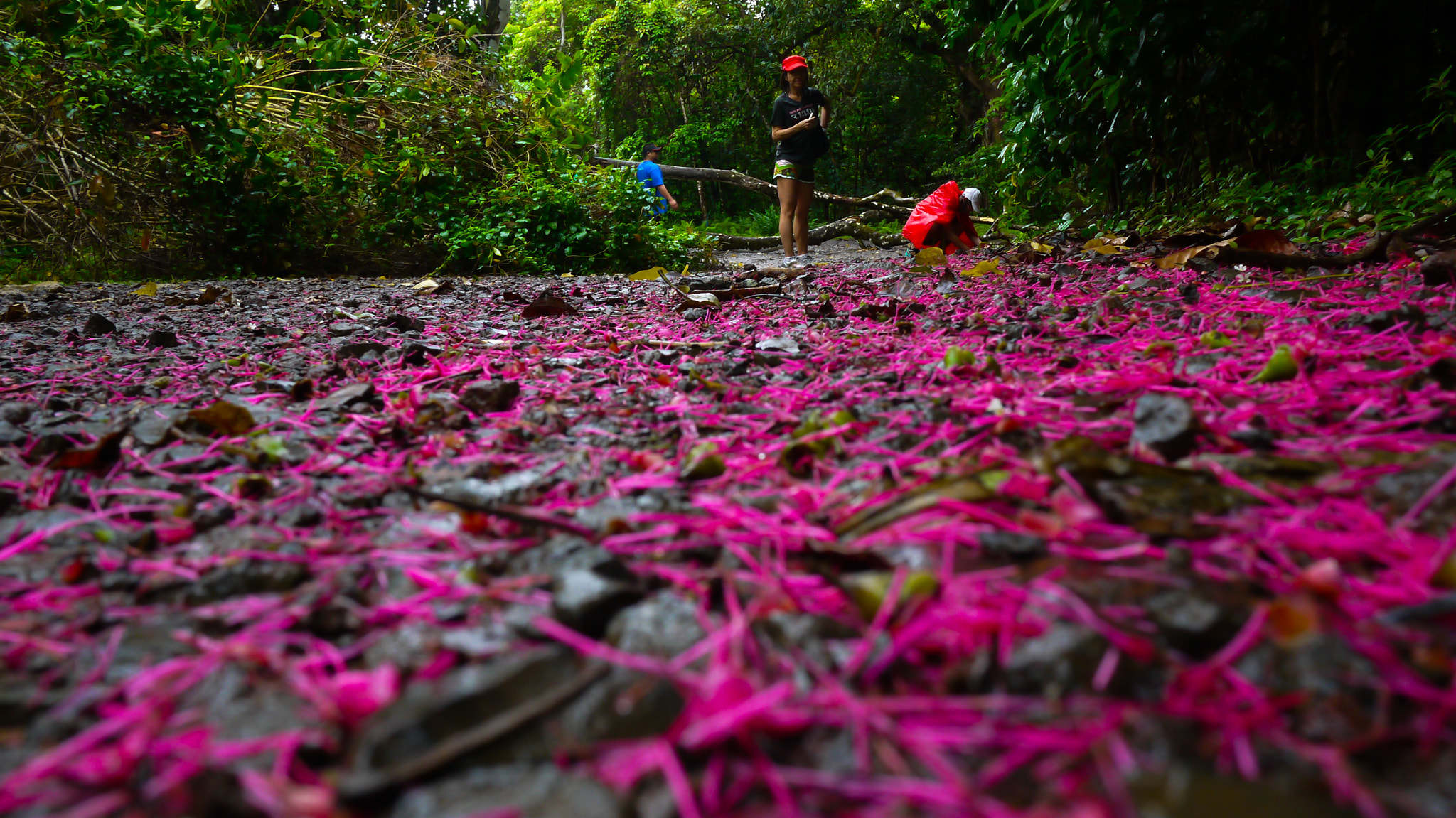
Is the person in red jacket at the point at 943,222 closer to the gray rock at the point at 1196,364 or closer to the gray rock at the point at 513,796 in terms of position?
the gray rock at the point at 1196,364

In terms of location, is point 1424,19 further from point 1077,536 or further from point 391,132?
point 391,132

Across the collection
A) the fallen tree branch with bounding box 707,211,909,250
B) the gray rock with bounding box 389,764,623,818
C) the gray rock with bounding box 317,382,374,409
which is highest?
the fallen tree branch with bounding box 707,211,909,250

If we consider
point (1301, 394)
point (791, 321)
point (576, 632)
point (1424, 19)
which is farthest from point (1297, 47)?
point (576, 632)

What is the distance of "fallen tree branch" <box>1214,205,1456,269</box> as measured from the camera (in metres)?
2.33

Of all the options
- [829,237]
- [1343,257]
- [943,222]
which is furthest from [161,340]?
[829,237]

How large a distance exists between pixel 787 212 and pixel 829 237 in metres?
3.50

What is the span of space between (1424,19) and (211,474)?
521cm

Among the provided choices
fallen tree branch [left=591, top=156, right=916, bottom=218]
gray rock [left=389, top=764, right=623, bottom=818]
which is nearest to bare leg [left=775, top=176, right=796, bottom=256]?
fallen tree branch [left=591, top=156, right=916, bottom=218]

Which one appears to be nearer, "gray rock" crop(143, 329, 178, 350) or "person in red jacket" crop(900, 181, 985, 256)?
"gray rock" crop(143, 329, 178, 350)

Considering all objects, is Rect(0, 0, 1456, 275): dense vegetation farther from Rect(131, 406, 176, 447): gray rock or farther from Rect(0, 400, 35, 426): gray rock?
Rect(131, 406, 176, 447): gray rock

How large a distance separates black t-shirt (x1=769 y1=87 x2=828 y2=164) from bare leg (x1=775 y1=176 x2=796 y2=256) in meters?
0.23

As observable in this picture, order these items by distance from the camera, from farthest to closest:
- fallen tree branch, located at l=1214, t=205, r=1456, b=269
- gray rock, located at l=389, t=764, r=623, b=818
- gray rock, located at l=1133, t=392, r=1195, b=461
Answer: fallen tree branch, located at l=1214, t=205, r=1456, b=269 < gray rock, located at l=1133, t=392, r=1195, b=461 < gray rock, located at l=389, t=764, r=623, b=818

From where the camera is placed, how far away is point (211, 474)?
1.16 metres

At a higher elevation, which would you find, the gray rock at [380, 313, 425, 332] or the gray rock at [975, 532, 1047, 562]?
the gray rock at [380, 313, 425, 332]
